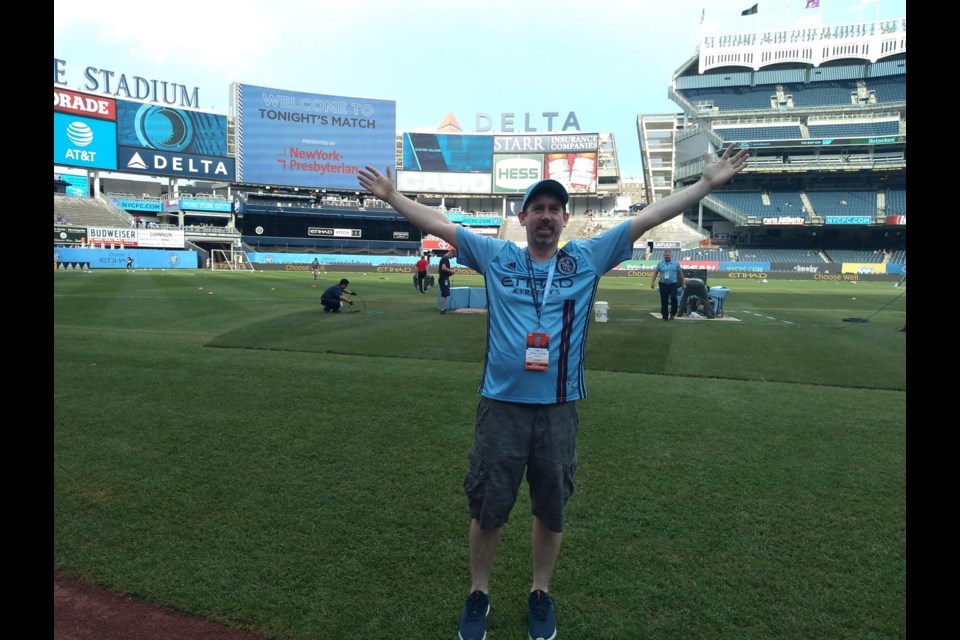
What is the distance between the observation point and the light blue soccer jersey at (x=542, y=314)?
2.85m

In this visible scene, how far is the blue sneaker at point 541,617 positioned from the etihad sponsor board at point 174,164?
6913 cm

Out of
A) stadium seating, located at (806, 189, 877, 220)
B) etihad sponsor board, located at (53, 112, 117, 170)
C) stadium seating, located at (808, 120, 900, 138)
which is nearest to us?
etihad sponsor board, located at (53, 112, 117, 170)

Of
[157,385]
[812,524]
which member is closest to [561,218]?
[812,524]

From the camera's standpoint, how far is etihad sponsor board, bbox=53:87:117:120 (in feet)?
178

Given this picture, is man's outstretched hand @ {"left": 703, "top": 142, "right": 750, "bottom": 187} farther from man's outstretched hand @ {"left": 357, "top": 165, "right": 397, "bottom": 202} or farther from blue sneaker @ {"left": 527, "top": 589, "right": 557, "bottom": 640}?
blue sneaker @ {"left": 527, "top": 589, "right": 557, "bottom": 640}

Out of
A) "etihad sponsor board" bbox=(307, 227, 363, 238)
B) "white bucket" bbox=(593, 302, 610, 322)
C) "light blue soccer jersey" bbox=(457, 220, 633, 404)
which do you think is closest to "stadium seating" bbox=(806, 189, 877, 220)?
"etihad sponsor board" bbox=(307, 227, 363, 238)

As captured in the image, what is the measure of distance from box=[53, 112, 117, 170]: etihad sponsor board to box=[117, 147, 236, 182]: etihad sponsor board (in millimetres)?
1219

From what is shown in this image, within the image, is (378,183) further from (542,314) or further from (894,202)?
(894,202)

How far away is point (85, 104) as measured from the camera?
56.2m

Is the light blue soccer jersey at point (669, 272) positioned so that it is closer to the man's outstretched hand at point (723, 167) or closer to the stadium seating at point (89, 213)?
the man's outstretched hand at point (723, 167)

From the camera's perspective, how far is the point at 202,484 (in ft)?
14.9

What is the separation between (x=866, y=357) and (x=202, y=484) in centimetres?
1058

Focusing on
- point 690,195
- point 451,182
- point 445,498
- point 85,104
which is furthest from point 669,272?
point 451,182

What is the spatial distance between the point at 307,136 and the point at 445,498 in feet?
238
